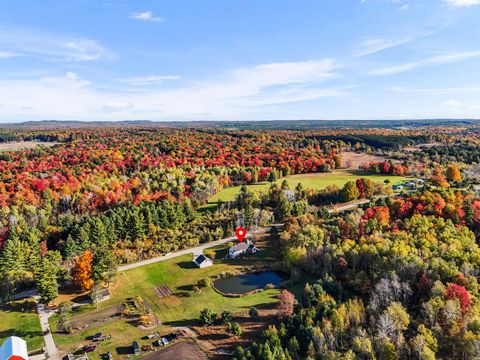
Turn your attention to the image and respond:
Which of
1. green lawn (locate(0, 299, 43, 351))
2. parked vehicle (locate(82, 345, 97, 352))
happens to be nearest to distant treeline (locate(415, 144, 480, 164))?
parked vehicle (locate(82, 345, 97, 352))

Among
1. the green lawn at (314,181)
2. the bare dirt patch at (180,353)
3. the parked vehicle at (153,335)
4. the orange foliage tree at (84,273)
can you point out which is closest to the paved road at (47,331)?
the orange foliage tree at (84,273)

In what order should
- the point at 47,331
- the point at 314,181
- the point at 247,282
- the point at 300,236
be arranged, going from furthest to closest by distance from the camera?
the point at 314,181 < the point at 300,236 < the point at 247,282 < the point at 47,331

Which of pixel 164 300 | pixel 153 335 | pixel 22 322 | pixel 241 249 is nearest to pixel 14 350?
pixel 22 322

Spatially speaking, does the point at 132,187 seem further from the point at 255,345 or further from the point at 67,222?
the point at 255,345

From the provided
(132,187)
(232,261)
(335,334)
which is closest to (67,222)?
(132,187)

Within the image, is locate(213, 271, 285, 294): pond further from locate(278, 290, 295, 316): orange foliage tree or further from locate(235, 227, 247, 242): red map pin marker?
locate(235, 227, 247, 242): red map pin marker

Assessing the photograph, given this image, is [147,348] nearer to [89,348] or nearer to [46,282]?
[89,348]

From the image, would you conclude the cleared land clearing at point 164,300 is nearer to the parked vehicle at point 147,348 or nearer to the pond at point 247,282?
the parked vehicle at point 147,348
